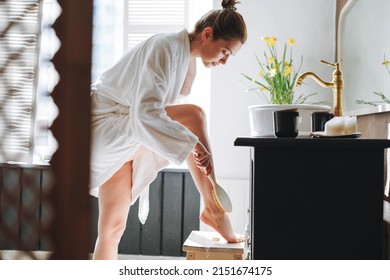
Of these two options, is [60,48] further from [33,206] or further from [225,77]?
[225,77]

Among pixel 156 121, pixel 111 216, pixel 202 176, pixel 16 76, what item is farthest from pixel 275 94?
pixel 16 76

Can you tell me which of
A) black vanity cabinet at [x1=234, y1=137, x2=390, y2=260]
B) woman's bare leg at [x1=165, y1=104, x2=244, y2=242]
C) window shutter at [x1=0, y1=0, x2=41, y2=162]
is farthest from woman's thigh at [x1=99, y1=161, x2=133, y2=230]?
window shutter at [x1=0, y1=0, x2=41, y2=162]

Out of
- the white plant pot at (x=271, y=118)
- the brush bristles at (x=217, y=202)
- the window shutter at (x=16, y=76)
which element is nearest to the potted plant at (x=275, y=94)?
the white plant pot at (x=271, y=118)

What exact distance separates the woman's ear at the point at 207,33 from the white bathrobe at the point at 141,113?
6 cm

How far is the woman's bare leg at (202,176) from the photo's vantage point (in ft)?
4.84

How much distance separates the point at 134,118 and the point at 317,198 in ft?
2.09

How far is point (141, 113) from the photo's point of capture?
131 cm

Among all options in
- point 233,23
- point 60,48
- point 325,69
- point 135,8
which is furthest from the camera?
point 135,8

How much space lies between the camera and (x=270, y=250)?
903 millimetres

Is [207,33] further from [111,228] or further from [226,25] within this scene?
[111,228]

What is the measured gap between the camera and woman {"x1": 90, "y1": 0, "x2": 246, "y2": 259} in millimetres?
1399

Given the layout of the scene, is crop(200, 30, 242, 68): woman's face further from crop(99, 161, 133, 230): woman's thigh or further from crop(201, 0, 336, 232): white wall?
crop(201, 0, 336, 232): white wall

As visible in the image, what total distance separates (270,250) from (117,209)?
704 millimetres
